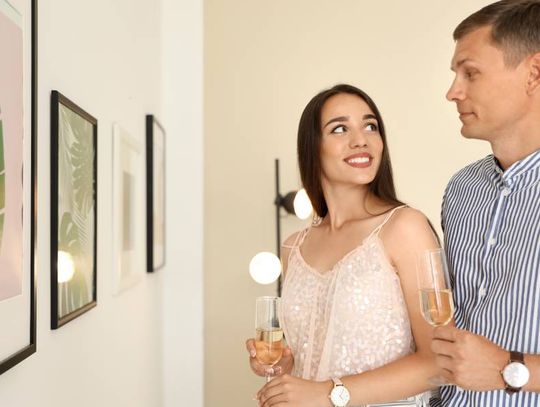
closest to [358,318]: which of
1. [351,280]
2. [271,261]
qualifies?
[351,280]

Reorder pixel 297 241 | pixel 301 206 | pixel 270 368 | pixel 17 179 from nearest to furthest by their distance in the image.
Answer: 1. pixel 17 179
2. pixel 270 368
3. pixel 297 241
4. pixel 301 206

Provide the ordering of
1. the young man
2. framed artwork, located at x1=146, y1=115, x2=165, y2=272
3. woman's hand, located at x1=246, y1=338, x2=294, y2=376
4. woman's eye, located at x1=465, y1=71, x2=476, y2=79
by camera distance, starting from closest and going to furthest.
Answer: the young man → woman's eye, located at x1=465, y1=71, x2=476, y2=79 → woman's hand, located at x1=246, y1=338, x2=294, y2=376 → framed artwork, located at x1=146, y1=115, x2=165, y2=272

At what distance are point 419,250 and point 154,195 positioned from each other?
5.65ft

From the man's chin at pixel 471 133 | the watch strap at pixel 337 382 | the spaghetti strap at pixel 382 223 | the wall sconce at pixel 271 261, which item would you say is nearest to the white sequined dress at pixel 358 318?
the spaghetti strap at pixel 382 223

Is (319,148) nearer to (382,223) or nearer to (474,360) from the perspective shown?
(382,223)

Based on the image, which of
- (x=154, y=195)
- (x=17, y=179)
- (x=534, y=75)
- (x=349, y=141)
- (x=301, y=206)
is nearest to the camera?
(x=17, y=179)

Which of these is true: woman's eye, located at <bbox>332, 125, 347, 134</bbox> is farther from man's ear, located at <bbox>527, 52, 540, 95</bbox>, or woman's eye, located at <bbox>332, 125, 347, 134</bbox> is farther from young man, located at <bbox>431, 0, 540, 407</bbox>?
man's ear, located at <bbox>527, 52, 540, 95</bbox>

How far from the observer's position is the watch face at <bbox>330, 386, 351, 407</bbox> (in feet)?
5.93

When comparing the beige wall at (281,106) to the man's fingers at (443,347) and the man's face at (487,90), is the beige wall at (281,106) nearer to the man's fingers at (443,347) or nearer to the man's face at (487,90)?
the man's face at (487,90)

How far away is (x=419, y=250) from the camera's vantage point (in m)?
1.89

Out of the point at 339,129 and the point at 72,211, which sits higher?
the point at 339,129

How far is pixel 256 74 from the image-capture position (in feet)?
12.9

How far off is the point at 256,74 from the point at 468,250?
2.45m

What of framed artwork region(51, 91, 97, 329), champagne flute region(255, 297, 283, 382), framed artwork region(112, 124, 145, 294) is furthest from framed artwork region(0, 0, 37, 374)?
framed artwork region(112, 124, 145, 294)
